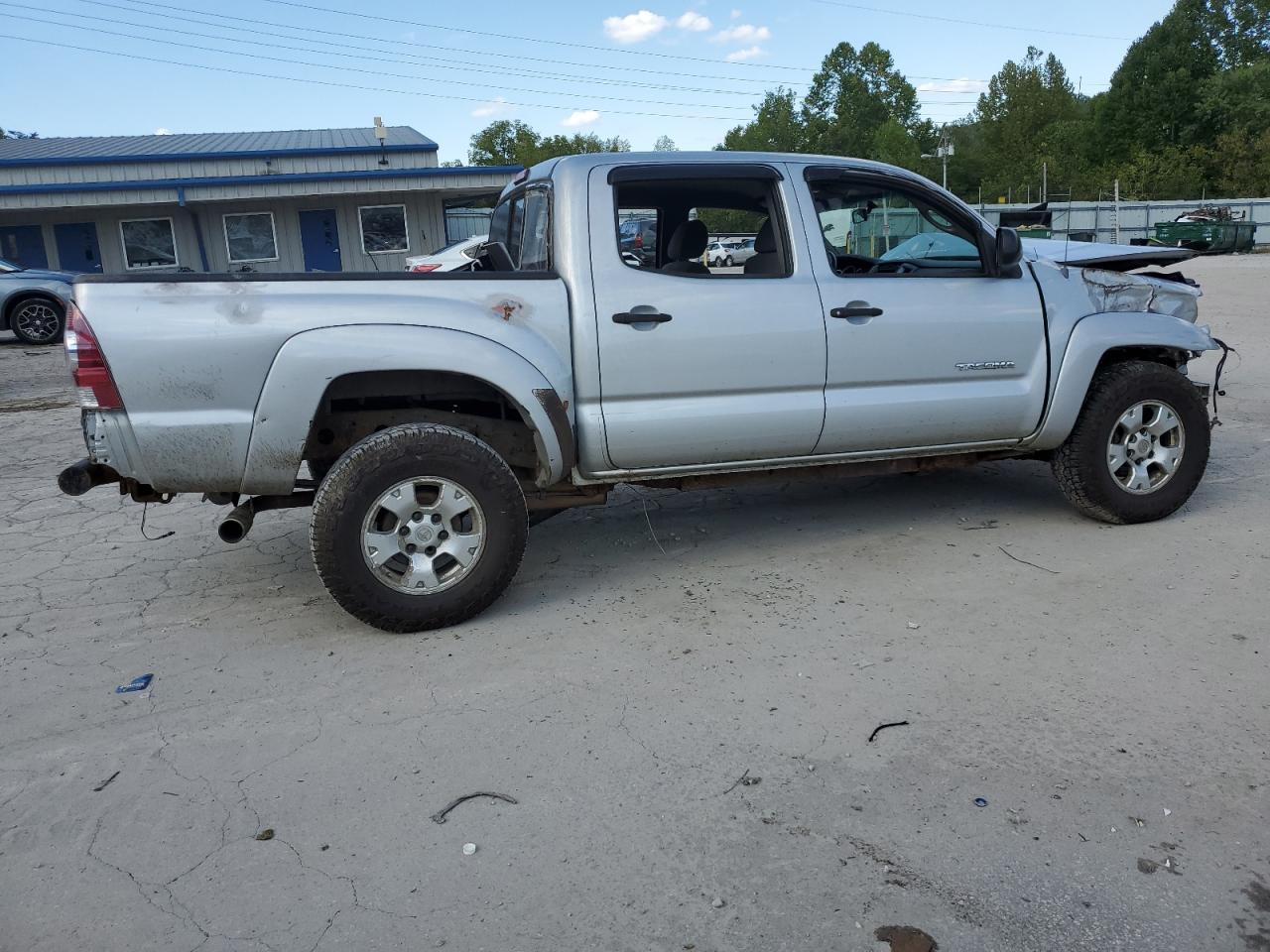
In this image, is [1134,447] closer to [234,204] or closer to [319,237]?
[319,237]

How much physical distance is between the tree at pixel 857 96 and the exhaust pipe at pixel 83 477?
10260 centimetres

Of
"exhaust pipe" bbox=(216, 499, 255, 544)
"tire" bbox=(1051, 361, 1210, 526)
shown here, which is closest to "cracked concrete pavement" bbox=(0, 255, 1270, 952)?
"tire" bbox=(1051, 361, 1210, 526)

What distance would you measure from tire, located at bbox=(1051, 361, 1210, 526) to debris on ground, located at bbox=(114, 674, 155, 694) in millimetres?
4455

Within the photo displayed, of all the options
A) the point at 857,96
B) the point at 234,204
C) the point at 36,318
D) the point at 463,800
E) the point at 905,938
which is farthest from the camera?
the point at 857,96

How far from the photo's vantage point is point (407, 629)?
430 cm

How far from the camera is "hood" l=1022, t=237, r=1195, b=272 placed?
5633 millimetres

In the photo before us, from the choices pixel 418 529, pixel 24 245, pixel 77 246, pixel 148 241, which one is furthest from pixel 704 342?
pixel 24 245

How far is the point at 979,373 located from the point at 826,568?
1239 millimetres

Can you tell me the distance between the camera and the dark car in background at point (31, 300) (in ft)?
52.0

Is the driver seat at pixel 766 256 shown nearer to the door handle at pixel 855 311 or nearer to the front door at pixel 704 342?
the front door at pixel 704 342

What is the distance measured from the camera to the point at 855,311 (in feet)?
15.6

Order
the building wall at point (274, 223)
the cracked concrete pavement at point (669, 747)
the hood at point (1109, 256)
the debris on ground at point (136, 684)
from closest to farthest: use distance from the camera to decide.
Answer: the cracked concrete pavement at point (669, 747) < the debris on ground at point (136, 684) < the hood at point (1109, 256) < the building wall at point (274, 223)

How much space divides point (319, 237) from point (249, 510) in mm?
23923


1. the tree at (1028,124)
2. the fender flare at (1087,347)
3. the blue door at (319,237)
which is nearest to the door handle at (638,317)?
the fender flare at (1087,347)
